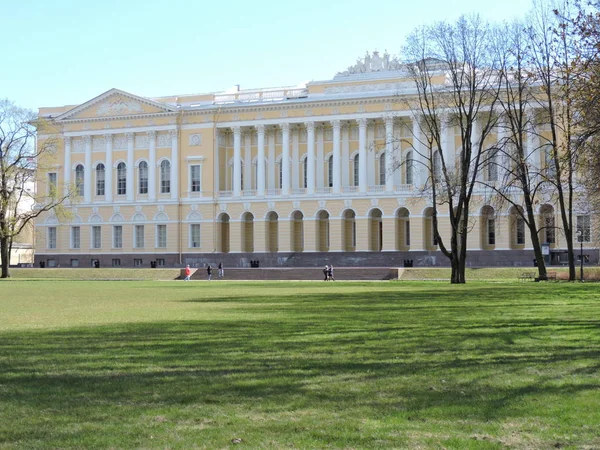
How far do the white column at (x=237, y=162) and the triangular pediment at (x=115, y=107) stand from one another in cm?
690

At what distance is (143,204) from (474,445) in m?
87.1

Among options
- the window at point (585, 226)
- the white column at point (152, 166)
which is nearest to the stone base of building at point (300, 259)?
the window at point (585, 226)

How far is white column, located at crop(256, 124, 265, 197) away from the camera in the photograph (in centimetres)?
8906

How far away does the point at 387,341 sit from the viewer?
52.2ft

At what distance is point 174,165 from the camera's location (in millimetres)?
91625

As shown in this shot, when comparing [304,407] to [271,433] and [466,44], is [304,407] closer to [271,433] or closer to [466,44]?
[271,433]

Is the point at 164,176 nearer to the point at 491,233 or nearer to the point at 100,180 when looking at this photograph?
the point at 100,180

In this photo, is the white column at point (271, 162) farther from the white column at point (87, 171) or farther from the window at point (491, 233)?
the window at point (491, 233)

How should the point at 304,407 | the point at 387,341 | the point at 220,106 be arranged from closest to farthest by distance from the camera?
the point at 304,407 → the point at 387,341 → the point at 220,106

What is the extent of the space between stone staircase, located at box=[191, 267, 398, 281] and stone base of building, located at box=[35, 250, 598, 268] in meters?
8.75

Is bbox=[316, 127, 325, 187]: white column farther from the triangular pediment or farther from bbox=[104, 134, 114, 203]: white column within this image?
bbox=[104, 134, 114, 203]: white column

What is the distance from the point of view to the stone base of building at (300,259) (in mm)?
78750

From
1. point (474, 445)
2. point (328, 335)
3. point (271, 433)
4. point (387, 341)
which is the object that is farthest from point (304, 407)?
point (328, 335)

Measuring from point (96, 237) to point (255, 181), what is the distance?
18.4 metres
